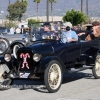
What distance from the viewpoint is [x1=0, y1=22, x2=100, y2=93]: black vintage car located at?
9344 mm

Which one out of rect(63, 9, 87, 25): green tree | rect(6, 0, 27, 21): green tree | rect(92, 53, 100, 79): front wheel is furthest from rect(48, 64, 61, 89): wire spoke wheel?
rect(6, 0, 27, 21): green tree

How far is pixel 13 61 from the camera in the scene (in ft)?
32.9

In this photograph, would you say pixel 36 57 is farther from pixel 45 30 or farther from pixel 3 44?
pixel 3 44

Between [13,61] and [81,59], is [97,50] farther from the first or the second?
[13,61]

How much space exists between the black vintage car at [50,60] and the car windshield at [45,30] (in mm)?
111

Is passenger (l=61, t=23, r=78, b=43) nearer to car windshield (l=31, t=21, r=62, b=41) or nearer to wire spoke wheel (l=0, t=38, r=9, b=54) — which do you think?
car windshield (l=31, t=21, r=62, b=41)

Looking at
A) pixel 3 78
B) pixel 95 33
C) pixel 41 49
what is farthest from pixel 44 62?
pixel 95 33

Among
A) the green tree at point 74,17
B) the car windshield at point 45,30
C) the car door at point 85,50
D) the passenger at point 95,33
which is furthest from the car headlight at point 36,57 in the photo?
the green tree at point 74,17

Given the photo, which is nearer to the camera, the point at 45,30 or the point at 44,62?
the point at 44,62

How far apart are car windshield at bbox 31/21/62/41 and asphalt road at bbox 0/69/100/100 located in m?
1.23

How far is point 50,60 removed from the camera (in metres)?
9.30

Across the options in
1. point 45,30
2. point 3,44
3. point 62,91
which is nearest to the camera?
point 62,91

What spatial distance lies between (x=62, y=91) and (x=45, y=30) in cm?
195

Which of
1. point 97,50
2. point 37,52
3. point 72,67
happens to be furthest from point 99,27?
point 37,52
